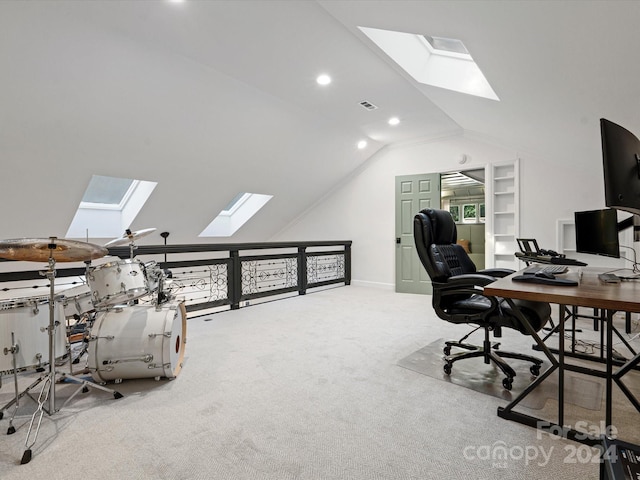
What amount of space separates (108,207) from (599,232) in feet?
20.6

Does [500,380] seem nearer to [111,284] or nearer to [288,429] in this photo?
[288,429]

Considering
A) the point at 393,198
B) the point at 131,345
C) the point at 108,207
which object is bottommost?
the point at 131,345

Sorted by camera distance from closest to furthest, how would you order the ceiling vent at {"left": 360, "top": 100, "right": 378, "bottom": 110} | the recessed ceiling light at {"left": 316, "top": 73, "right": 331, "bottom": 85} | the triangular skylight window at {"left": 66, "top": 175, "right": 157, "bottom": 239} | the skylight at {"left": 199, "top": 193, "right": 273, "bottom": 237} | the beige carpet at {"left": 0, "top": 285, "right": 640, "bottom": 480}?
the beige carpet at {"left": 0, "top": 285, "right": 640, "bottom": 480} → the recessed ceiling light at {"left": 316, "top": 73, "right": 331, "bottom": 85} → the ceiling vent at {"left": 360, "top": 100, "right": 378, "bottom": 110} → the triangular skylight window at {"left": 66, "top": 175, "right": 157, "bottom": 239} → the skylight at {"left": 199, "top": 193, "right": 273, "bottom": 237}

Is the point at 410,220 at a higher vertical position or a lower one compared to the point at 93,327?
higher

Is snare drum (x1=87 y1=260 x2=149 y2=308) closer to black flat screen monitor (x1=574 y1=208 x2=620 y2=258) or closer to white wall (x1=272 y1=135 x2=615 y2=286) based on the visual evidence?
black flat screen monitor (x1=574 y1=208 x2=620 y2=258)

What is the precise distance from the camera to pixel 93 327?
85.8 inches

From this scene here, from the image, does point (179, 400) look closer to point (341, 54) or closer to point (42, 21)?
point (42, 21)

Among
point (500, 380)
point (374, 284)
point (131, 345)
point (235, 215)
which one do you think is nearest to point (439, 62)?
point (500, 380)

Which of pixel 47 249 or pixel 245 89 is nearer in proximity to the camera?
pixel 47 249

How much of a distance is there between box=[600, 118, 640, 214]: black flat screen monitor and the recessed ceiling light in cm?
279

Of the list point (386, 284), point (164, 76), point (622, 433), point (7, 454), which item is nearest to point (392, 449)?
point (622, 433)

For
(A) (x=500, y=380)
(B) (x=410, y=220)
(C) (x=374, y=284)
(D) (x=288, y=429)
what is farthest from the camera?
(C) (x=374, y=284)

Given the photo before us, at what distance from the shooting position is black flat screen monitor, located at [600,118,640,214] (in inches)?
52.5

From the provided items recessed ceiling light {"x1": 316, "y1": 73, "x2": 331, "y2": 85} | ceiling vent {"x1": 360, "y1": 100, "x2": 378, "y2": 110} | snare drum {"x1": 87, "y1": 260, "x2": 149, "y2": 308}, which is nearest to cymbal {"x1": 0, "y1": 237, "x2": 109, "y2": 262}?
snare drum {"x1": 87, "y1": 260, "x2": 149, "y2": 308}
